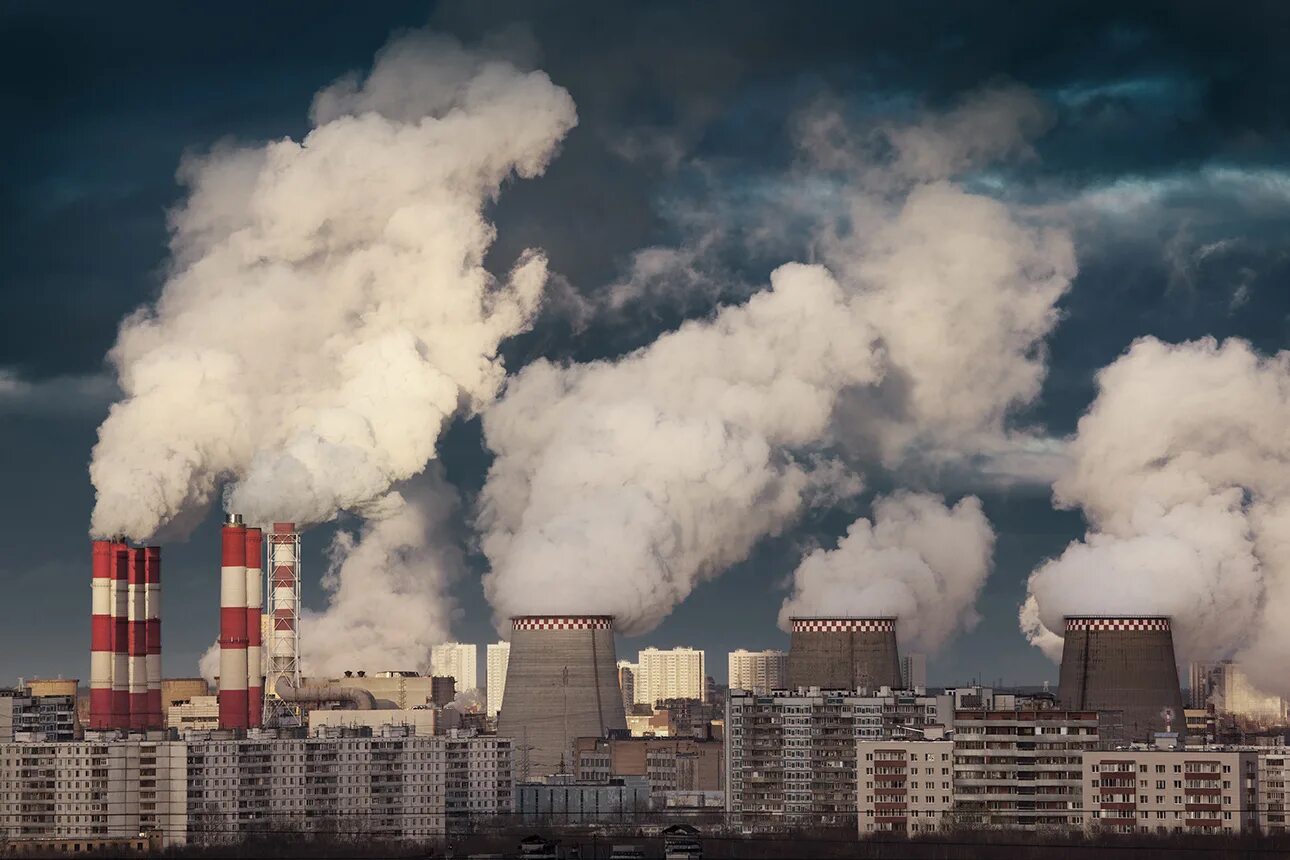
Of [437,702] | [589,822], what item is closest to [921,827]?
[589,822]

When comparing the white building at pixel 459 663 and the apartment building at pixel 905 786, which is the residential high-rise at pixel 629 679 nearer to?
the white building at pixel 459 663

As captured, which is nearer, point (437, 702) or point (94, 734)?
point (94, 734)

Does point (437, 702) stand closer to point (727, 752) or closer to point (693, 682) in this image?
point (727, 752)

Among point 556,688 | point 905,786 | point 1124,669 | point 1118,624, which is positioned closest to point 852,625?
point 1118,624

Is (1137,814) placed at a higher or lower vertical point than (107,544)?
lower

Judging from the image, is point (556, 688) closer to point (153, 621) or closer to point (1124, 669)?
point (153, 621)
